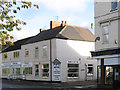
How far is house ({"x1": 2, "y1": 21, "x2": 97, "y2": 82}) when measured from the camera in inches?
1219

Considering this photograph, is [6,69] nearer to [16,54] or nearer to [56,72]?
[16,54]

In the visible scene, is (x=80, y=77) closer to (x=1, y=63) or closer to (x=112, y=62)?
(x=112, y=62)

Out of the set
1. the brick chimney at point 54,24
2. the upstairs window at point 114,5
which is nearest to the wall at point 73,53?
the brick chimney at point 54,24

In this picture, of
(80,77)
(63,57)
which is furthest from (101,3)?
(80,77)

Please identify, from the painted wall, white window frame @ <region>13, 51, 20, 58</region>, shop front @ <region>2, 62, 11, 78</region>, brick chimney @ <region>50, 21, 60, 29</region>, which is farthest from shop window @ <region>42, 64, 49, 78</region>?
shop front @ <region>2, 62, 11, 78</region>

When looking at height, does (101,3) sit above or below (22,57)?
above

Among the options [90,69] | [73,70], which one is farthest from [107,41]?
[90,69]

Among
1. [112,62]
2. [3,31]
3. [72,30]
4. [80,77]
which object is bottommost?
[80,77]

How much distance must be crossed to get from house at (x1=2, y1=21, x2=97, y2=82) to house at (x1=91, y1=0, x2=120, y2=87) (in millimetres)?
9076

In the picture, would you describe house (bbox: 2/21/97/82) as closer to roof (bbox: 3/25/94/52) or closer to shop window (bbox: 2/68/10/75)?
roof (bbox: 3/25/94/52)

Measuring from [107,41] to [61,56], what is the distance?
11052 millimetres

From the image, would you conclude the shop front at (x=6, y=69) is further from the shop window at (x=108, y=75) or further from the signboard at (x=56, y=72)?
the shop window at (x=108, y=75)

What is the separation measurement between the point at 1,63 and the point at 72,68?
75.6ft

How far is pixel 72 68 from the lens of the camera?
31.8 m
